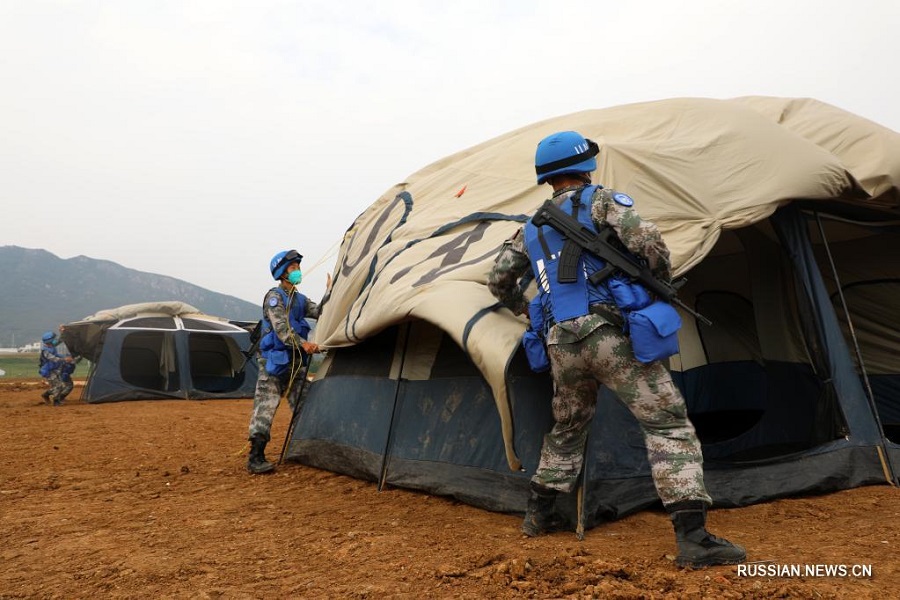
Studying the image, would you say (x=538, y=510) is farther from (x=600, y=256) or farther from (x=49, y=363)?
(x=49, y=363)

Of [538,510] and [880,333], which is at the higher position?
[880,333]

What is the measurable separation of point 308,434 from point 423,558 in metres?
2.88

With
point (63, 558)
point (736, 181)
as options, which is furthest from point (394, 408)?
point (736, 181)

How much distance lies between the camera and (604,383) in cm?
345

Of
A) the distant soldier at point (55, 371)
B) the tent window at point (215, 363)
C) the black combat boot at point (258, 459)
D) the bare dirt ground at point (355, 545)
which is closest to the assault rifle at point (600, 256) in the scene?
the bare dirt ground at point (355, 545)

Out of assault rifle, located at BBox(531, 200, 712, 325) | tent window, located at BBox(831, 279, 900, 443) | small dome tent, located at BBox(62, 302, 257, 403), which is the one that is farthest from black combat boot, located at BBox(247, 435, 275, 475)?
small dome tent, located at BBox(62, 302, 257, 403)

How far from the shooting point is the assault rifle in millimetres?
3395

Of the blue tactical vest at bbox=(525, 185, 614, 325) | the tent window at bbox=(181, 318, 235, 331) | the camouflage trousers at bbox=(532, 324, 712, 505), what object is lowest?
the camouflage trousers at bbox=(532, 324, 712, 505)

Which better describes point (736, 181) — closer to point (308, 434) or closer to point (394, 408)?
point (394, 408)

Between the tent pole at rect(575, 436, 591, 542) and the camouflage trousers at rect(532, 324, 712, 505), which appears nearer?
the camouflage trousers at rect(532, 324, 712, 505)

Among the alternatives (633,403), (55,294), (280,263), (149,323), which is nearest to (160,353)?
(149,323)

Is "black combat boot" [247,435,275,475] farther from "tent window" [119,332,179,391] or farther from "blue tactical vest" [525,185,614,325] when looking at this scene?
"tent window" [119,332,179,391]

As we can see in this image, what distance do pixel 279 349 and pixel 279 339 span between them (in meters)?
0.09

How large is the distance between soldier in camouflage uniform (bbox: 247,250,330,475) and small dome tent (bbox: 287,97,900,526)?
244 millimetres
